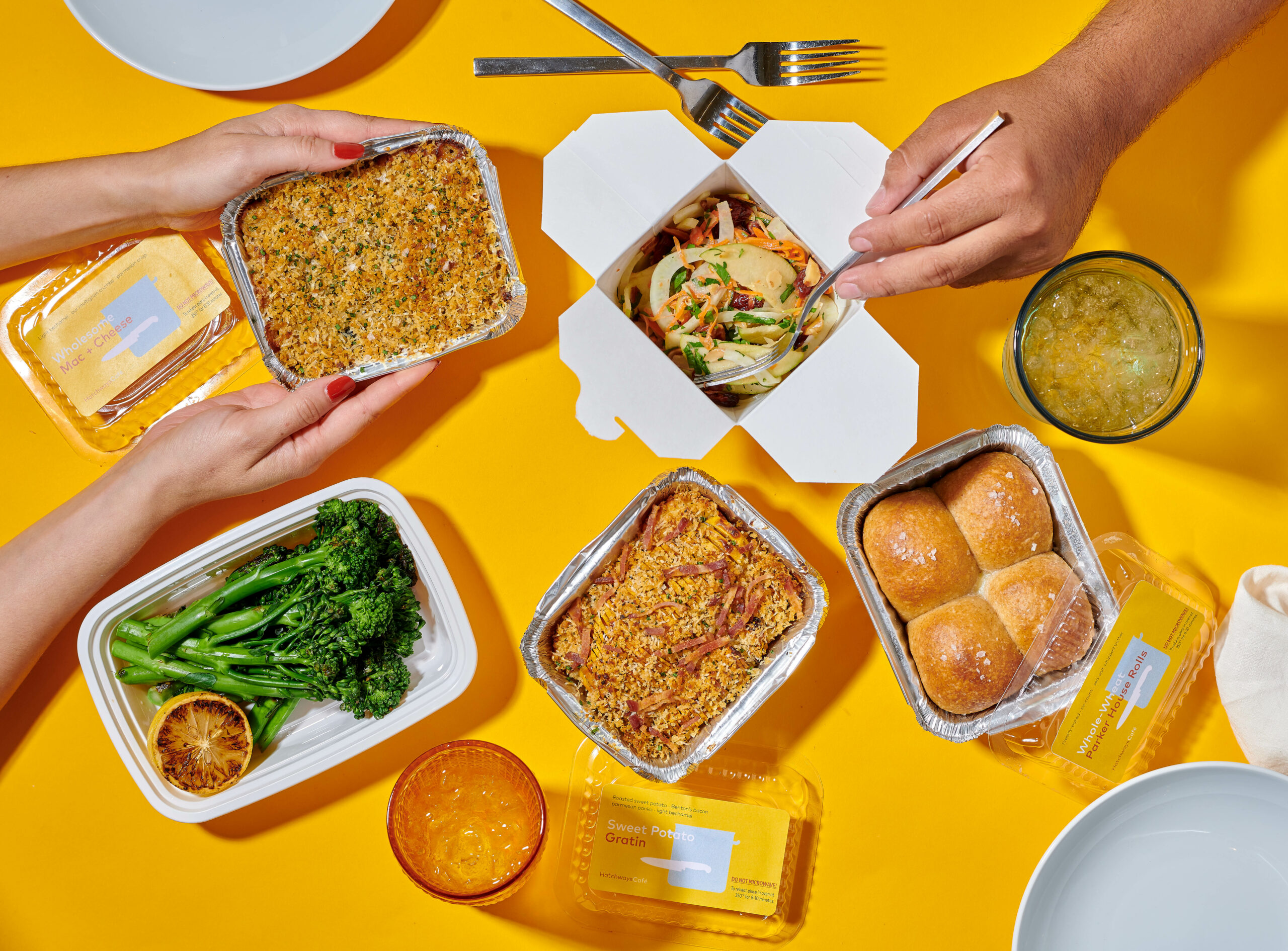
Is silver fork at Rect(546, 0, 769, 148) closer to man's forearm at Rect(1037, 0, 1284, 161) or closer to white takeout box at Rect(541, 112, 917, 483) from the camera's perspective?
white takeout box at Rect(541, 112, 917, 483)

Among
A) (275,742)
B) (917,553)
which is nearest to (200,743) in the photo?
(275,742)

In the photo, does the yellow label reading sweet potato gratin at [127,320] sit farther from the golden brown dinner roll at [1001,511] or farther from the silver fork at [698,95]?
the golden brown dinner roll at [1001,511]

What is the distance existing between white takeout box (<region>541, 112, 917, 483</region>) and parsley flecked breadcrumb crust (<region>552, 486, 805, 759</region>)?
0.23 m

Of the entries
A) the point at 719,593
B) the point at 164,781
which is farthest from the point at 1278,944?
the point at 164,781

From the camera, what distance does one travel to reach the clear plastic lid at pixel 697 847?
194cm

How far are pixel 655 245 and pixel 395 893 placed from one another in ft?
5.93

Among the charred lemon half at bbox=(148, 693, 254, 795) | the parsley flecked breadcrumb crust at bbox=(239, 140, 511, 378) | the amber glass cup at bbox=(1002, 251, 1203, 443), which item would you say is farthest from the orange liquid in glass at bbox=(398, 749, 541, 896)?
the amber glass cup at bbox=(1002, 251, 1203, 443)

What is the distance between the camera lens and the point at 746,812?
6.38 feet

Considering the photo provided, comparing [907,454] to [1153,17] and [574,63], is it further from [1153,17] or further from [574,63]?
[574,63]

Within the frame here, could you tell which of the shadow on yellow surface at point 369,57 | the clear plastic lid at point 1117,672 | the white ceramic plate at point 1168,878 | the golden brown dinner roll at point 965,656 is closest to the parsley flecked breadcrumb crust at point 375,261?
the shadow on yellow surface at point 369,57

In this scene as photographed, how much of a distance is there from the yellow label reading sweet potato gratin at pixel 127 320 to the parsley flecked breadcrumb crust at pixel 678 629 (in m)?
1.28

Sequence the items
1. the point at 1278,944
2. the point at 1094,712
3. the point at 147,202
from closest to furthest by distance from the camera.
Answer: the point at 1094,712 → the point at 1278,944 → the point at 147,202

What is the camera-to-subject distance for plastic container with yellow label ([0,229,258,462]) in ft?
6.58

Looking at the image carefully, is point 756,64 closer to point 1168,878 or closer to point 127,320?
point 127,320
